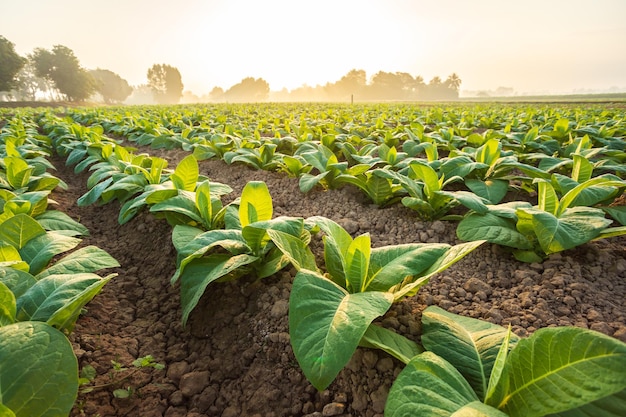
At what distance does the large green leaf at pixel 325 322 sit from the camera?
0.95 metres

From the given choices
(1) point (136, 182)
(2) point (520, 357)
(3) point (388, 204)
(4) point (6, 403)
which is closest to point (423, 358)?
(2) point (520, 357)

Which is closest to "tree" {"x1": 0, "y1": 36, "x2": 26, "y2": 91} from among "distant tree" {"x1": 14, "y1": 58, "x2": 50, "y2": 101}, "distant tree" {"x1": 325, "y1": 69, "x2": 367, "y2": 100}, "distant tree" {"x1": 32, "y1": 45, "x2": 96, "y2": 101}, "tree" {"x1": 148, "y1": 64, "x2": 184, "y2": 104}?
"distant tree" {"x1": 32, "y1": 45, "x2": 96, "y2": 101}

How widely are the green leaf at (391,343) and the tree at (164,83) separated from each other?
113674mm

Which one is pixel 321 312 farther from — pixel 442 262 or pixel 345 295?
pixel 442 262

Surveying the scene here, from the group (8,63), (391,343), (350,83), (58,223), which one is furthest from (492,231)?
(350,83)

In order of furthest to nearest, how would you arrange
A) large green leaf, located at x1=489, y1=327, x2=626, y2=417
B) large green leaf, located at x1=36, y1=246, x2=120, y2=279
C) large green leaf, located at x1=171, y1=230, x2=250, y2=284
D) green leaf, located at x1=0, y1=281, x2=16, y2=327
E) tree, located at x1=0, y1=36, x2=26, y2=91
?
1. tree, located at x1=0, y1=36, x2=26, y2=91
2. large green leaf, located at x1=171, y1=230, x2=250, y2=284
3. large green leaf, located at x1=36, y1=246, x2=120, y2=279
4. green leaf, located at x1=0, y1=281, x2=16, y2=327
5. large green leaf, located at x1=489, y1=327, x2=626, y2=417

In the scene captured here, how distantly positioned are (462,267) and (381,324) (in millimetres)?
733

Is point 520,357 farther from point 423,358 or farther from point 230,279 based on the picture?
point 230,279

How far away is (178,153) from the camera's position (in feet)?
19.2

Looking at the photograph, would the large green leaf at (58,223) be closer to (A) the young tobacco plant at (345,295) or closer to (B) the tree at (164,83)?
(A) the young tobacco plant at (345,295)

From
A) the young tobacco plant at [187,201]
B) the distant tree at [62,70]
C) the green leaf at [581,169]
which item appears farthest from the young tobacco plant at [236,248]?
the distant tree at [62,70]

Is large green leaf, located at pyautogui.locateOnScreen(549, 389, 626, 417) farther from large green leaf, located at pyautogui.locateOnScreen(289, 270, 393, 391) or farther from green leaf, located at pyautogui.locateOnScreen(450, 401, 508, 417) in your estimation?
large green leaf, located at pyautogui.locateOnScreen(289, 270, 393, 391)

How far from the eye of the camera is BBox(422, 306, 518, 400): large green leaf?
3.49 ft

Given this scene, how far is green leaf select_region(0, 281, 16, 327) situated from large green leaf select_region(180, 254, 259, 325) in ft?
1.92
